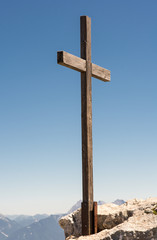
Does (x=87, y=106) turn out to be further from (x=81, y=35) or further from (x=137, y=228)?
(x=137, y=228)

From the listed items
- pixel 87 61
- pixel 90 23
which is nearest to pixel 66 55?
pixel 87 61

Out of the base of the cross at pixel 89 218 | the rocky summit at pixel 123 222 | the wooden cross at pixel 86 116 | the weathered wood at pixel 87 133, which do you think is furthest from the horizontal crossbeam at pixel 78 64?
the rocky summit at pixel 123 222

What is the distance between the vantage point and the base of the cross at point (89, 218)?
26.8 ft

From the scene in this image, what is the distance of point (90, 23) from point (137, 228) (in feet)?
17.6

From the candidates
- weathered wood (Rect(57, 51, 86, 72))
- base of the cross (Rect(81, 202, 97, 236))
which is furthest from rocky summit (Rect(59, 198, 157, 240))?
weathered wood (Rect(57, 51, 86, 72))

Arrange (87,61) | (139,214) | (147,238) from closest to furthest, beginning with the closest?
(147,238), (139,214), (87,61)

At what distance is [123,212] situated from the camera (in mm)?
8195

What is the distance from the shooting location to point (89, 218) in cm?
820

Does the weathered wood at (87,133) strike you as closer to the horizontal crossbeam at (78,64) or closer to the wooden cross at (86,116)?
the wooden cross at (86,116)

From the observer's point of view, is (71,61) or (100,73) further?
(100,73)

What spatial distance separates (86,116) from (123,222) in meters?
2.67

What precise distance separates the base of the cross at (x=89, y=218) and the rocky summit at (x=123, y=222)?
24cm

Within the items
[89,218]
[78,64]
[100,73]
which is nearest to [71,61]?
[78,64]

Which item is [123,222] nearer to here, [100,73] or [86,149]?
[86,149]
